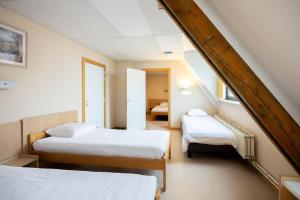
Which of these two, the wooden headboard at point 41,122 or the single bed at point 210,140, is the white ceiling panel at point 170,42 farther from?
the wooden headboard at point 41,122

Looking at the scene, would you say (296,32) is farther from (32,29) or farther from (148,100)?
(148,100)

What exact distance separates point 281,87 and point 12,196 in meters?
2.09

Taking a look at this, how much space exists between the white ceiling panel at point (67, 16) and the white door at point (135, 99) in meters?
1.84

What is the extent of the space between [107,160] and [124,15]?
6.15 feet

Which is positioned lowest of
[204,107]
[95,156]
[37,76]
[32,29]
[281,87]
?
[95,156]

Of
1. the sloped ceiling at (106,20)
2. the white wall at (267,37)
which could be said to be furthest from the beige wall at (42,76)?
the white wall at (267,37)

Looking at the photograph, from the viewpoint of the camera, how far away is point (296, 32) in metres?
0.87

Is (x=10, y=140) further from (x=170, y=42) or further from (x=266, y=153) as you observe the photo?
(x=266, y=153)

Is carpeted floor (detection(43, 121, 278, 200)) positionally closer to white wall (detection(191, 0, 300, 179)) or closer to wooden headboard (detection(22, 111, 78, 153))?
wooden headboard (detection(22, 111, 78, 153))

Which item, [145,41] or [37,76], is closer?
[37,76]

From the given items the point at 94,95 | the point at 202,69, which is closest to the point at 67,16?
the point at 94,95

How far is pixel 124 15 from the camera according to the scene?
7.12ft

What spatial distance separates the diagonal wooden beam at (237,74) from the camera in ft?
4.03

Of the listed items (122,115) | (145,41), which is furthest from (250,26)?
(122,115)
